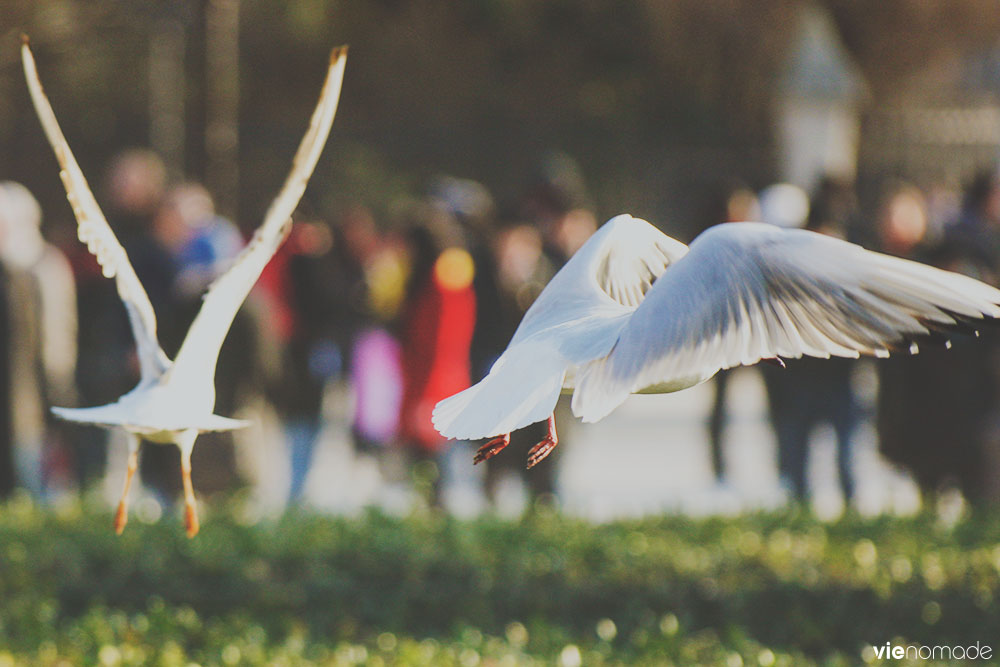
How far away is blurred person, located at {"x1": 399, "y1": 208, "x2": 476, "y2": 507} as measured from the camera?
6.92 meters

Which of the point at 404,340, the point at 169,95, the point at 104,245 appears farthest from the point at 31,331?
the point at 169,95

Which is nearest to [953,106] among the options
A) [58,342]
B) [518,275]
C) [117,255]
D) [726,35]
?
[726,35]

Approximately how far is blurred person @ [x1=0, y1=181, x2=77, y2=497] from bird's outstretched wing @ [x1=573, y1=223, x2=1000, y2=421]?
5233 mm

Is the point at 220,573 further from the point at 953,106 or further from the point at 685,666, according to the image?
the point at 953,106

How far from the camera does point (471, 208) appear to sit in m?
7.76

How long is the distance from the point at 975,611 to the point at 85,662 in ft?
9.42

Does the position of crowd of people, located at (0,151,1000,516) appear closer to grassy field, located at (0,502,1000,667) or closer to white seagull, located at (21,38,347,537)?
grassy field, located at (0,502,1000,667)

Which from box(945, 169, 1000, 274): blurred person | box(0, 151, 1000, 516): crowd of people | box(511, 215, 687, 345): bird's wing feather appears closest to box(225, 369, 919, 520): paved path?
box(0, 151, 1000, 516): crowd of people

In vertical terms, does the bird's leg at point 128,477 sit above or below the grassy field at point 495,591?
above

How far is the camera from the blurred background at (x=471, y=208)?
6.79 m

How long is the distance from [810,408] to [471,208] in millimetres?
2173

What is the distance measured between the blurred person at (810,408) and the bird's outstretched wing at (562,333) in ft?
13.0

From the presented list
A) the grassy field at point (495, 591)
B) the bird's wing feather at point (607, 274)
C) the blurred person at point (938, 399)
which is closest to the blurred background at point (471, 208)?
the blurred person at point (938, 399)

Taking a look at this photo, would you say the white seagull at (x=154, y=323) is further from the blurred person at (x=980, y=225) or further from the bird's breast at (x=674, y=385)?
the blurred person at (x=980, y=225)
